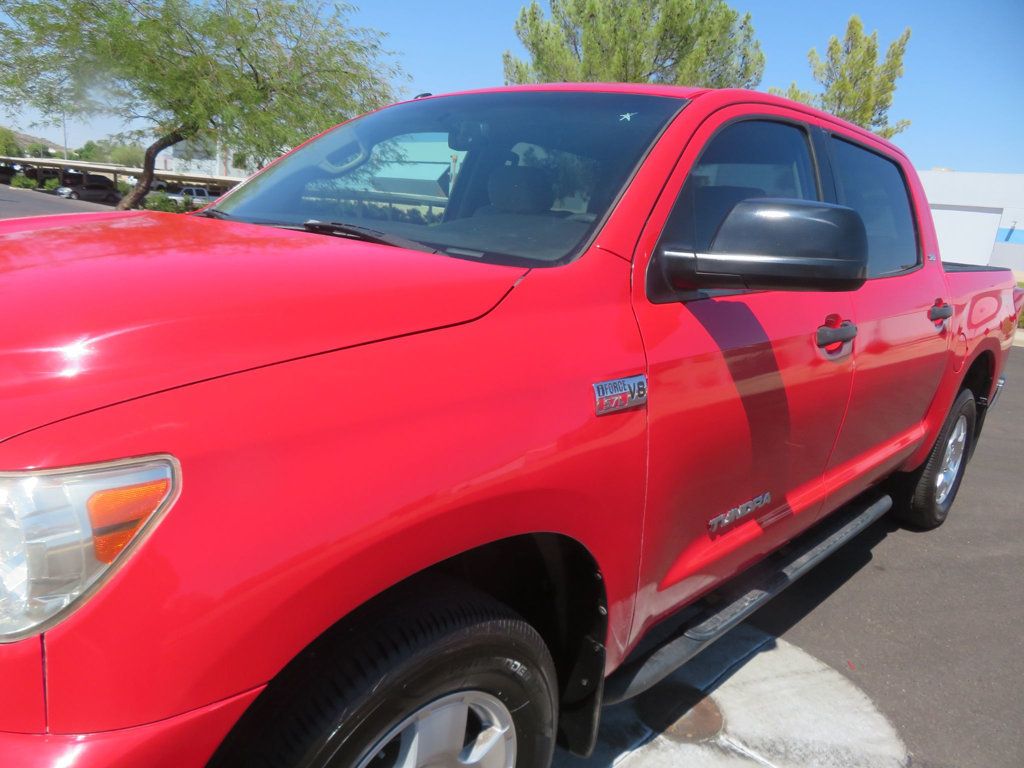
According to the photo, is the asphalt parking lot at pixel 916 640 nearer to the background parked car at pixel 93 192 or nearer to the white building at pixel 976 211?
the white building at pixel 976 211

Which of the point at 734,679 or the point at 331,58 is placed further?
the point at 331,58

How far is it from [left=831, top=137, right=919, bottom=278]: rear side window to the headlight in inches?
106

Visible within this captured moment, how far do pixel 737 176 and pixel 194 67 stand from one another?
61.8 ft

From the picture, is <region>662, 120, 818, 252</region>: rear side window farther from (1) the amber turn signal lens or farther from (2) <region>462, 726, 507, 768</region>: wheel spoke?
(1) the amber turn signal lens

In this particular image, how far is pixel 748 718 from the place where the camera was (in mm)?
2652

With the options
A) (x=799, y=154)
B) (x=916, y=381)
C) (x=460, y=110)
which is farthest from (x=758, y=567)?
(x=460, y=110)

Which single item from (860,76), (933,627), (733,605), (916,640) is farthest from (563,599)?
(860,76)

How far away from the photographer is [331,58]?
19.3 meters

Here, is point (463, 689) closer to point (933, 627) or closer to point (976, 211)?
point (933, 627)

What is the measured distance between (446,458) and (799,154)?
6.45 ft

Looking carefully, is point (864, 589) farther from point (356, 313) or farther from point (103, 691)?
point (103, 691)

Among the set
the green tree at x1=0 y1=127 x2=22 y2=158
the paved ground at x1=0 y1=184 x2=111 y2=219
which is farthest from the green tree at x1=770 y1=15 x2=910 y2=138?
the green tree at x1=0 y1=127 x2=22 y2=158

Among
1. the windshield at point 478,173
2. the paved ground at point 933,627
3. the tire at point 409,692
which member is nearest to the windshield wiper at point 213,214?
the windshield at point 478,173

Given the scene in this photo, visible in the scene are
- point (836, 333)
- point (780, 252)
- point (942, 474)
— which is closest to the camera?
point (780, 252)
